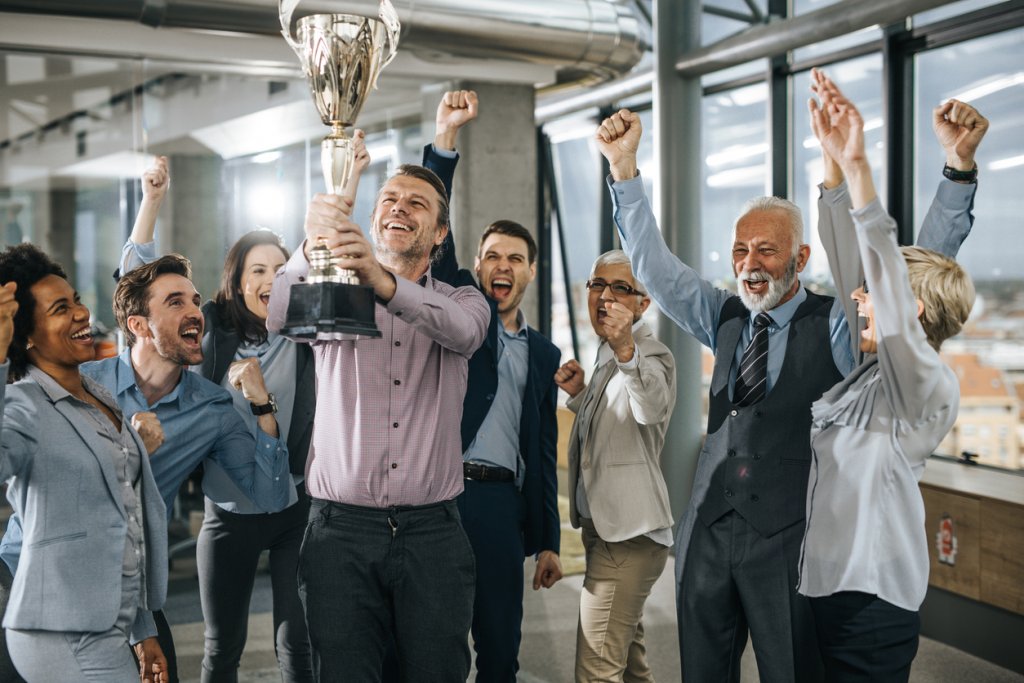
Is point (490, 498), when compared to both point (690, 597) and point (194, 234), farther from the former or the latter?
point (194, 234)

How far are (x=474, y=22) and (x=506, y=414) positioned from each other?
302cm

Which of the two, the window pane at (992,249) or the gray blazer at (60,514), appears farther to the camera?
the window pane at (992,249)

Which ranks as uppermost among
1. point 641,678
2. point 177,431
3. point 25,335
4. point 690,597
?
point 25,335

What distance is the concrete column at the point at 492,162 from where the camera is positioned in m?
6.20

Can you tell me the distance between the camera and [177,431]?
8.33ft

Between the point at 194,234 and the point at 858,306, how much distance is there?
4361 millimetres

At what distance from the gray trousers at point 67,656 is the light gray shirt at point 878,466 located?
1.46 meters

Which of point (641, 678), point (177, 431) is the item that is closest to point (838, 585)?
point (641, 678)

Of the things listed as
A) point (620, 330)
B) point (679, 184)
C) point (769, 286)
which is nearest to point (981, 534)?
point (769, 286)

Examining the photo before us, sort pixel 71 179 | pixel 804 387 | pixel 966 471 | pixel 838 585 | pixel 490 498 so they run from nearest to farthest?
pixel 838 585, pixel 804 387, pixel 490 498, pixel 966 471, pixel 71 179

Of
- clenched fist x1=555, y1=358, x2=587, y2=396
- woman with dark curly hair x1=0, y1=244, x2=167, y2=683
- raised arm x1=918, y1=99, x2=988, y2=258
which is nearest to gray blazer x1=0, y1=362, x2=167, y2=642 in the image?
woman with dark curly hair x1=0, y1=244, x2=167, y2=683

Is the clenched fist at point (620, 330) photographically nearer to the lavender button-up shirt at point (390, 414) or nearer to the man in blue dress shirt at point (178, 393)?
the lavender button-up shirt at point (390, 414)

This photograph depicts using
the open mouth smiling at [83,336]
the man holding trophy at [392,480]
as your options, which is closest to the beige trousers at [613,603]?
the man holding trophy at [392,480]

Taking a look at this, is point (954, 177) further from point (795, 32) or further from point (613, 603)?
point (795, 32)
